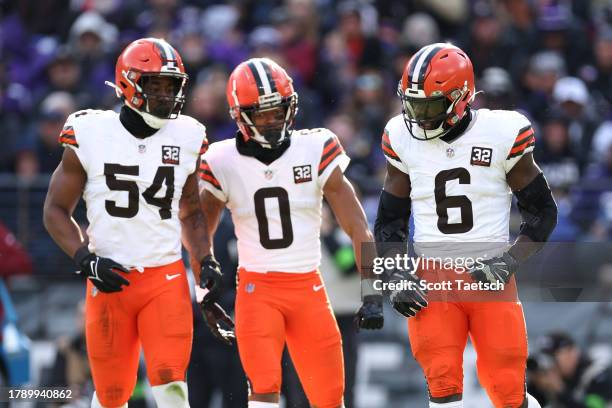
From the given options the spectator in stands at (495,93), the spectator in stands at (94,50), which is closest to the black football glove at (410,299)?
the spectator in stands at (495,93)

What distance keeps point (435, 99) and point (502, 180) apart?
1.84ft

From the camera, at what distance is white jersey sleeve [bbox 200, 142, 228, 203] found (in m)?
7.53

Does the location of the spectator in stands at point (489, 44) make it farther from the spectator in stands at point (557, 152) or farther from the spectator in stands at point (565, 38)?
Answer: the spectator in stands at point (557, 152)

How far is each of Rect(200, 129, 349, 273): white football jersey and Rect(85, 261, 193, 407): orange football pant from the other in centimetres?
50

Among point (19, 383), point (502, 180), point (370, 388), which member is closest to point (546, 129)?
point (370, 388)

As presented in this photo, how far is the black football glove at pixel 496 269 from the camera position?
6.88 metres

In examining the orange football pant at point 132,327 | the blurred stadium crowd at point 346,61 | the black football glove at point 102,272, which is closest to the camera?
the black football glove at point 102,272

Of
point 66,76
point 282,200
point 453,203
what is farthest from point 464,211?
point 66,76

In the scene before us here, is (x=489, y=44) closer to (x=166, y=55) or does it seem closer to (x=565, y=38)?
(x=565, y=38)

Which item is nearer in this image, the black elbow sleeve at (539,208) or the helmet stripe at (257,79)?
the black elbow sleeve at (539,208)

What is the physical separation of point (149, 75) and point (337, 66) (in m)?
5.05

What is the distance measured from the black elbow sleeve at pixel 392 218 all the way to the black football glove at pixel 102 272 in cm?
140

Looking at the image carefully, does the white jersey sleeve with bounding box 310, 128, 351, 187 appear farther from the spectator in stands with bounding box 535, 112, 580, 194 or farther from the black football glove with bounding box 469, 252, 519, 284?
the spectator in stands with bounding box 535, 112, 580, 194

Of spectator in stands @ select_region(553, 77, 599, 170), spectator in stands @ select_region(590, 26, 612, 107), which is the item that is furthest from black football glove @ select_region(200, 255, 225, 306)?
spectator in stands @ select_region(590, 26, 612, 107)
